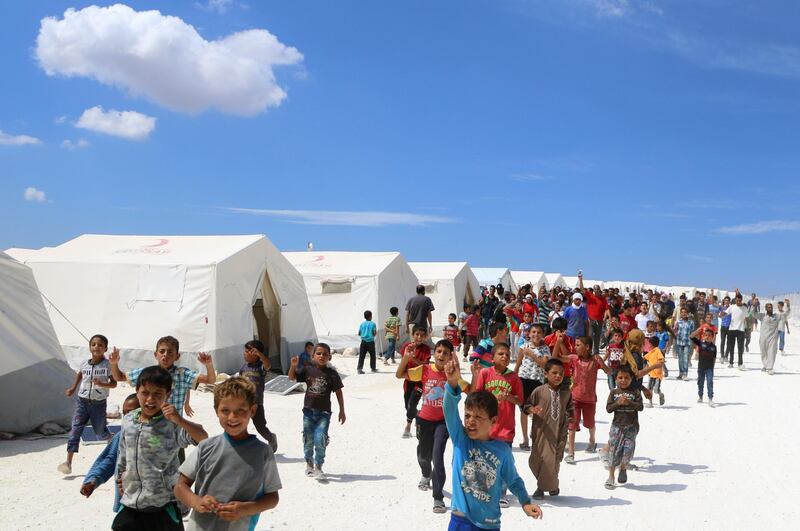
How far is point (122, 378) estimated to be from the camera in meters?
5.90

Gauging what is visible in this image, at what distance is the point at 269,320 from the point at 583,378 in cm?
978

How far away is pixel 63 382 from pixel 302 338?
7196mm

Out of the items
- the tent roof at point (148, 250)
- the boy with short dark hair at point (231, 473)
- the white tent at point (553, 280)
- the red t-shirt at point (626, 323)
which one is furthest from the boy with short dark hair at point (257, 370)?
the white tent at point (553, 280)

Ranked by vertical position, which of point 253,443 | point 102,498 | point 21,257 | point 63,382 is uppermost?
point 21,257

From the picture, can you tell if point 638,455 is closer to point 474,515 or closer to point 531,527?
point 531,527

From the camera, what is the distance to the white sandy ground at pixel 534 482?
5.82 meters

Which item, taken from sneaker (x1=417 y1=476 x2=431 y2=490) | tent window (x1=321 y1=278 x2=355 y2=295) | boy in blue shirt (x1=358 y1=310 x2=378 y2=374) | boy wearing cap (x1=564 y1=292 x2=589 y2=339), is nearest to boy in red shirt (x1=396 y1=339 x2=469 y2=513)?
sneaker (x1=417 y1=476 x2=431 y2=490)

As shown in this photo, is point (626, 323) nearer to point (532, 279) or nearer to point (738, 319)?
point (738, 319)

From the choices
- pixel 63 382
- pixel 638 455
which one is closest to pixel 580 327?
pixel 638 455

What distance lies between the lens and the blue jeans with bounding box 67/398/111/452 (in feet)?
23.1

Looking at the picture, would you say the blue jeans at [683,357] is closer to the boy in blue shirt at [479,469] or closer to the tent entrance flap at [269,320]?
the tent entrance flap at [269,320]

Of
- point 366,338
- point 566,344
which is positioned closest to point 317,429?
point 566,344

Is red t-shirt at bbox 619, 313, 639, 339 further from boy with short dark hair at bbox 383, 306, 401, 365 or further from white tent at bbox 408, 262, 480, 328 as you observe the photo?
white tent at bbox 408, 262, 480, 328

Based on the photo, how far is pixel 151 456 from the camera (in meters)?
3.79
